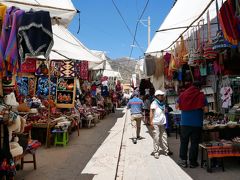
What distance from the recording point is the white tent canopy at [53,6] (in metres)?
5.60

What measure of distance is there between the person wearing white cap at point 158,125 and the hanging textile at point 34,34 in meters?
4.20

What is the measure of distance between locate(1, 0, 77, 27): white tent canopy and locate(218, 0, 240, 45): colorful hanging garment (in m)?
3.04

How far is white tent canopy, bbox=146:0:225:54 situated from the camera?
7899mm

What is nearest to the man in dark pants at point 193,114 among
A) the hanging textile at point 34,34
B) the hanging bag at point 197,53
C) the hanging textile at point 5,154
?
the hanging bag at point 197,53

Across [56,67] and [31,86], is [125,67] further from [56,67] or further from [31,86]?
[31,86]

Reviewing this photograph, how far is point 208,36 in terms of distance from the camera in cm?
770

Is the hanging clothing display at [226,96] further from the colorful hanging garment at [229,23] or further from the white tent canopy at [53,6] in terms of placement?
the white tent canopy at [53,6]

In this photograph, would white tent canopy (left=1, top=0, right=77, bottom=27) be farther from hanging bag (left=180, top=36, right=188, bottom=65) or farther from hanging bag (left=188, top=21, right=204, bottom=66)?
hanging bag (left=180, top=36, right=188, bottom=65)

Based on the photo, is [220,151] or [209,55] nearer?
[220,151]

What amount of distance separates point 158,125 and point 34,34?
15.1 feet

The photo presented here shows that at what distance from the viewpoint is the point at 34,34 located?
16.8ft

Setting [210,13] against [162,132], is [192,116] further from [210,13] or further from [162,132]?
[210,13]

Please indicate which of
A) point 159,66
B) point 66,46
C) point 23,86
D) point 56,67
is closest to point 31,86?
point 23,86

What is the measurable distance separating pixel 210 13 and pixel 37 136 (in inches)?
273
